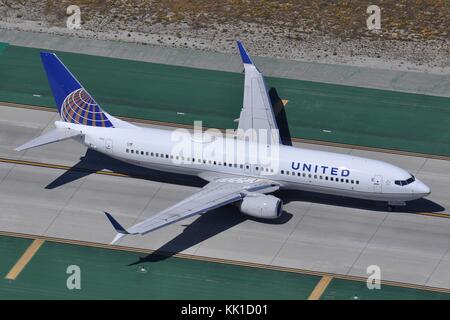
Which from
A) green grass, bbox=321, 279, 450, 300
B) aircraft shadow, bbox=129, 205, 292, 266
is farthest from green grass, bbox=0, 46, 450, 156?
green grass, bbox=321, 279, 450, 300

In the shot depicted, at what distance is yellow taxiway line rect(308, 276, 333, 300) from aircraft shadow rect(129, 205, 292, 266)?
290 inches

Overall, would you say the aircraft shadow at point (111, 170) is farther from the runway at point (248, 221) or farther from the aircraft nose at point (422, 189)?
the aircraft nose at point (422, 189)

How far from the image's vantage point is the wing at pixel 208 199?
8619 cm

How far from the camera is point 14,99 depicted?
108 meters

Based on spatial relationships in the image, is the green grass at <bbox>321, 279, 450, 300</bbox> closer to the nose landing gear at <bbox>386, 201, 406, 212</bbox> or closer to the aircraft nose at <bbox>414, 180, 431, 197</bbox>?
the aircraft nose at <bbox>414, 180, 431, 197</bbox>

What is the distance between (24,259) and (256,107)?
2275 cm

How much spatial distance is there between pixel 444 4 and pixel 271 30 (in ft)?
55.6

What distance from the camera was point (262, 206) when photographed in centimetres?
9081

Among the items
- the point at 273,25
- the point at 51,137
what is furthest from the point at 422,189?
the point at 273,25

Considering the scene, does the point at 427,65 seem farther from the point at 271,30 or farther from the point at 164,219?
the point at 164,219

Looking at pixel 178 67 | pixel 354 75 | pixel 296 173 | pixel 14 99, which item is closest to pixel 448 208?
pixel 296 173

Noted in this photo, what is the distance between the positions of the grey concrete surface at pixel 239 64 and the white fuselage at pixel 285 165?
18.8 metres
